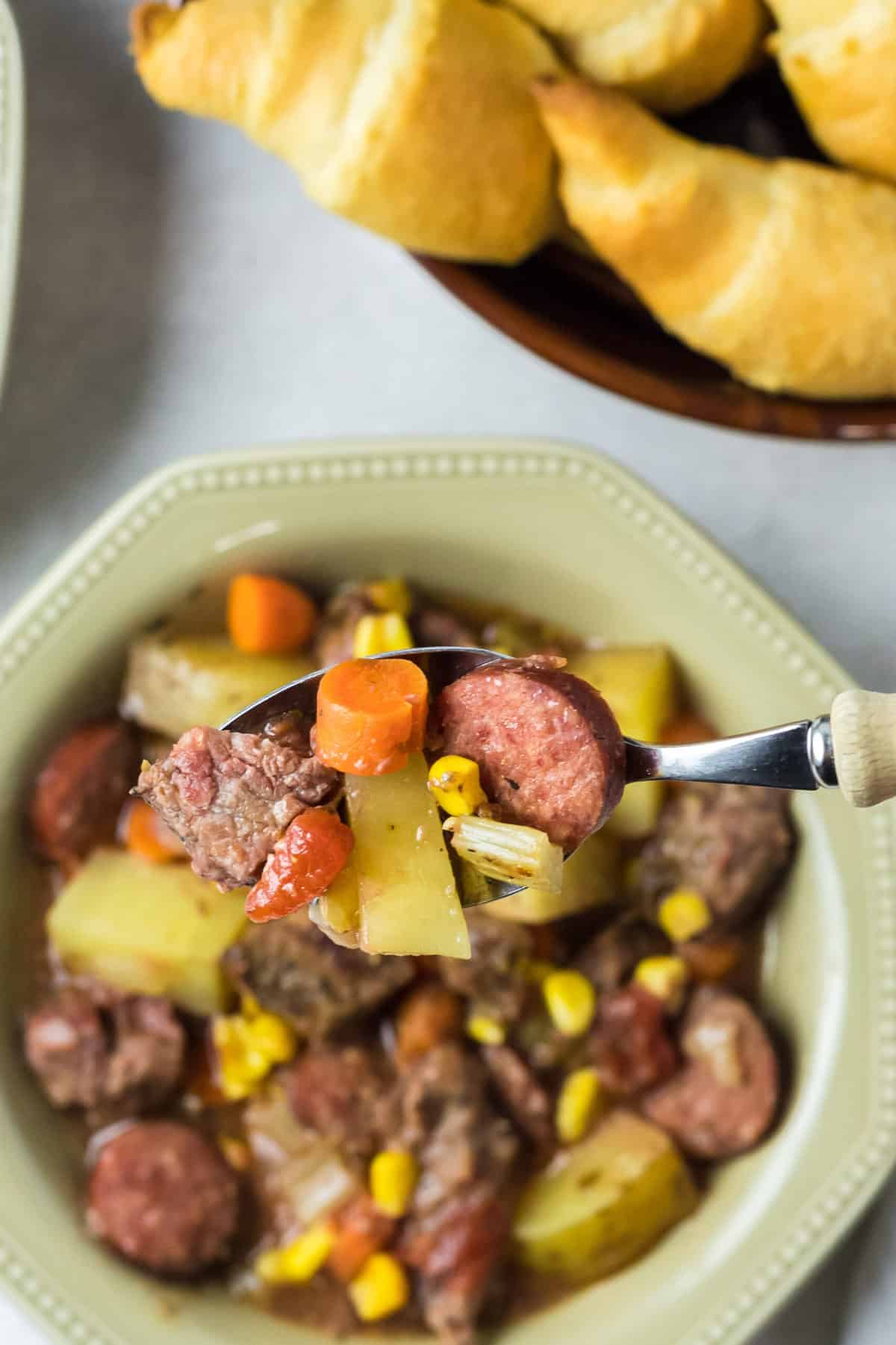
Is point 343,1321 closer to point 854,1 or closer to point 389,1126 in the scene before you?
point 389,1126

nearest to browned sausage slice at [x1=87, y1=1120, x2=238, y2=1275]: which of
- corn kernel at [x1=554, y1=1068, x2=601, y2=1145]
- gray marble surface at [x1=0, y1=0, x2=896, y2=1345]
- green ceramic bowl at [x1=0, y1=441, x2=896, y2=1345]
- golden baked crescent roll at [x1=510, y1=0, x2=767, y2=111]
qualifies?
green ceramic bowl at [x1=0, y1=441, x2=896, y2=1345]

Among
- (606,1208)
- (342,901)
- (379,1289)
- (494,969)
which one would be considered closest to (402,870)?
(342,901)

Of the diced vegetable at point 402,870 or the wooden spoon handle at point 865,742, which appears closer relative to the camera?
the wooden spoon handle at point 865,742

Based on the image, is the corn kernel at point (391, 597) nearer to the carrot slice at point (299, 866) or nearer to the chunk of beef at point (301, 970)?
the chunk of beef at point (301, 970)

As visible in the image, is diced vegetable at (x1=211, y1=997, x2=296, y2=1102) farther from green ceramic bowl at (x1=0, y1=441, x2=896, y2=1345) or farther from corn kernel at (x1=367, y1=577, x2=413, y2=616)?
corn kernel at (x1=367, y1=577, x2=413, y2=616)

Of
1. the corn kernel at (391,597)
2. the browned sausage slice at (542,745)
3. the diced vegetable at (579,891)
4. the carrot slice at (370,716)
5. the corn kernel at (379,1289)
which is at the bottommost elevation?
the corn kernel at (379,1289)

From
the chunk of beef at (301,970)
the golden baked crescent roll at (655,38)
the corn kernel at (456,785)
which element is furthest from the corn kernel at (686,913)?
the golden baked crescent roll at (655,38)

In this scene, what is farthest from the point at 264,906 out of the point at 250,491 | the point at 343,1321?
the point at 343,1321
